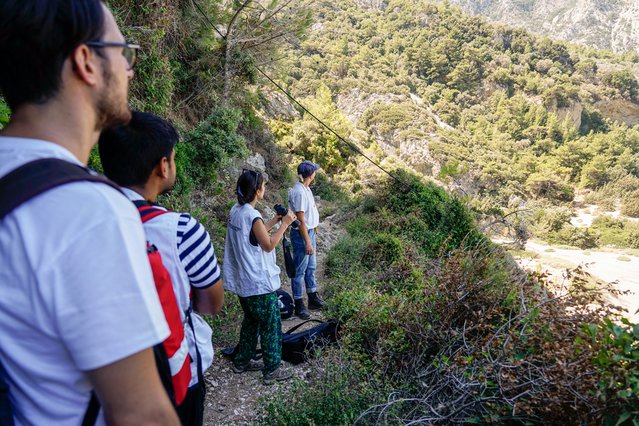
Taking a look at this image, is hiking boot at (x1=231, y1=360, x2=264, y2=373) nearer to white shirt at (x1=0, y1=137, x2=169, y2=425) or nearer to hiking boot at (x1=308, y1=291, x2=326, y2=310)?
hiking boot at (x1=308, y1=291, x2=326, y2=310)

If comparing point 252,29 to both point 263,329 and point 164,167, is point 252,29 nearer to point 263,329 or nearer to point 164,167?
point 263,329

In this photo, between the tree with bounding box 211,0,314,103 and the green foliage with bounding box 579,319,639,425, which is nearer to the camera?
the green foliage with bounding box 579,319,639,425

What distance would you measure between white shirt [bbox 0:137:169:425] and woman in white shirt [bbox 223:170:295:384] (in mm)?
2170

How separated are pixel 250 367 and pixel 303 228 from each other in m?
1.59

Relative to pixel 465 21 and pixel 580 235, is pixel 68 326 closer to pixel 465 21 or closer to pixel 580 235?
pixel 580 235

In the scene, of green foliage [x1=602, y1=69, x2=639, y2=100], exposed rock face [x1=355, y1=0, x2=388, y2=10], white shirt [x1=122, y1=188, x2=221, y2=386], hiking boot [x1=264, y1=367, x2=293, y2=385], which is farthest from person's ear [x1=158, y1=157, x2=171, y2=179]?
green foliage [x1=602, y1=69, x2=639, y2=100]

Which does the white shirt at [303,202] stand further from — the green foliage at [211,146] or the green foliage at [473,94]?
the green foliage at [473,94]

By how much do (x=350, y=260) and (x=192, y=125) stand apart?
15.2 ft

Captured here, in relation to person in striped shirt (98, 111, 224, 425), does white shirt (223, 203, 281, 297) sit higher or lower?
lower

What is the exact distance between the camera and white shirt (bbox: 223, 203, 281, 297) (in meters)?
2.82

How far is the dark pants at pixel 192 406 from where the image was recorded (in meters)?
1.38

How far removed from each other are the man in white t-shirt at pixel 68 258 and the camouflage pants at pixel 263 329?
2321mm

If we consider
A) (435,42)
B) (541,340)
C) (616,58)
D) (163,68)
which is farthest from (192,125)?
(616,58)

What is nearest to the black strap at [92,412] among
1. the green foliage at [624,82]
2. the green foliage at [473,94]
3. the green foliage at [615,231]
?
the green foliage at [473,94]
